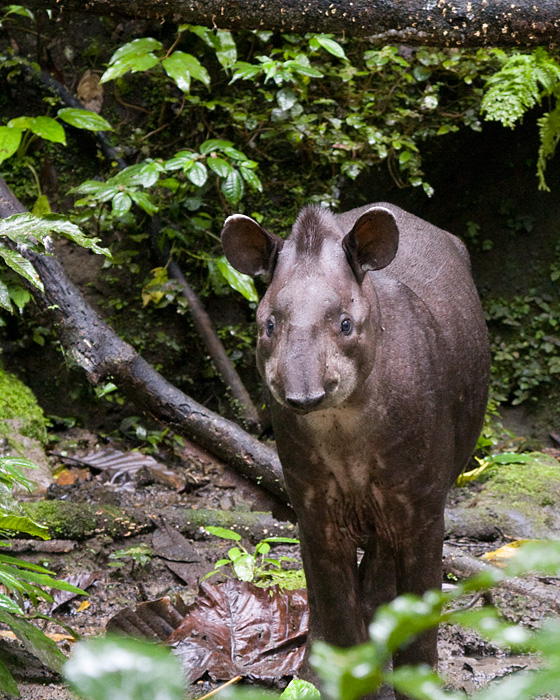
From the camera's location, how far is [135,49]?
6.21 meters

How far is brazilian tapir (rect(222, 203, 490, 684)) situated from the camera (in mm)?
2865

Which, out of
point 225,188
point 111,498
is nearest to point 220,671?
point 111,498

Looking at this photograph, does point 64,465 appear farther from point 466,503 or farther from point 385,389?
point 385,389

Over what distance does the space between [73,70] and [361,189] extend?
2.69 metres

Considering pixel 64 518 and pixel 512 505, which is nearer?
pixel 64 518

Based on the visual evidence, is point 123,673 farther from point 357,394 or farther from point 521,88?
point 521,88

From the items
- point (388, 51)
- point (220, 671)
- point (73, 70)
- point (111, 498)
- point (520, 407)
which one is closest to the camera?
point (220, 671)

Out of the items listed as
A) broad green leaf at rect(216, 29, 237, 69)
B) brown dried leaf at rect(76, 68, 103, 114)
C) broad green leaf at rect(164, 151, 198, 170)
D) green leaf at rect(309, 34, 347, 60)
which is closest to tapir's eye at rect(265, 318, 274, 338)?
broad green leaf at rect(164, 151, 198, 170)

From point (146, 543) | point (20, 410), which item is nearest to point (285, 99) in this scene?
point (20, 410)

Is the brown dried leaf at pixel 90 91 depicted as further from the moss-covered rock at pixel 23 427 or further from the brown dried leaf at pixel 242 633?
the brown dried leaf at pixel 242 633

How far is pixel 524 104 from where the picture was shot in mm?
6066

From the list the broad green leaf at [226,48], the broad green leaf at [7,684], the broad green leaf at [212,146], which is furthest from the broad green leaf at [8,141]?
the broad green leaf at [7,684]

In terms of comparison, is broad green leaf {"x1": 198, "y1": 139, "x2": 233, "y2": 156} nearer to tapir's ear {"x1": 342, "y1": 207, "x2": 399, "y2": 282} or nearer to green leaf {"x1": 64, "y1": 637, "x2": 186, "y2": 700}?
tapir's ear {"x1": 342, "y1": 207, "x2": 399, "y2": 282}

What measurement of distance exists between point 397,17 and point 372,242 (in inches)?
61.2
